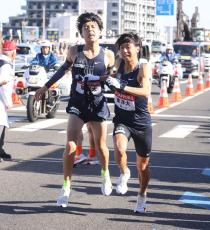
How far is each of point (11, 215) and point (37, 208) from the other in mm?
421

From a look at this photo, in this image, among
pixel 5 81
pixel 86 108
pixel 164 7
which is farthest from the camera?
pixel 164 7

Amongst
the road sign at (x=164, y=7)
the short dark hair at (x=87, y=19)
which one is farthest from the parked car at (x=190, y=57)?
the short dark hair at (x=87, y=19)

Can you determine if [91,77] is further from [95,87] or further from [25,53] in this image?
[25,53]

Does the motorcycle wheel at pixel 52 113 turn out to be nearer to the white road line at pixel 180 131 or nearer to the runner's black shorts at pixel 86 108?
the white road line at pixel 180 131

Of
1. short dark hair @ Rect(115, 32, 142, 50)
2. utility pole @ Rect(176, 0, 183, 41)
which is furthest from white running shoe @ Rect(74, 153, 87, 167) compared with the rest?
utility pole @ Rect(176, 0, 183, 41)

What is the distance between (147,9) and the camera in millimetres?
177000

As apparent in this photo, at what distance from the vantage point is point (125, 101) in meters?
7.17

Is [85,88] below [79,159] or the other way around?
the other way around

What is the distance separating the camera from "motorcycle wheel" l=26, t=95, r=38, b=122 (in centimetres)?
1620

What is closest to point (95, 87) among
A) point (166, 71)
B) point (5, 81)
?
point (5, 81)

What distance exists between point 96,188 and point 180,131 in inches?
280

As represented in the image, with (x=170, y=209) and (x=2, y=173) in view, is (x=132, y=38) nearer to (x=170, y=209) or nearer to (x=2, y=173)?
(x=170, y=209)

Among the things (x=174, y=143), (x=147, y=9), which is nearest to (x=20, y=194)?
(x=174, y=143)

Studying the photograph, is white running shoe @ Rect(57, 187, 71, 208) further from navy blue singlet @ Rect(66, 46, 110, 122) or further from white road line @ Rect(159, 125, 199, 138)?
white road line @ Rect(159, 125, 199, 138)
